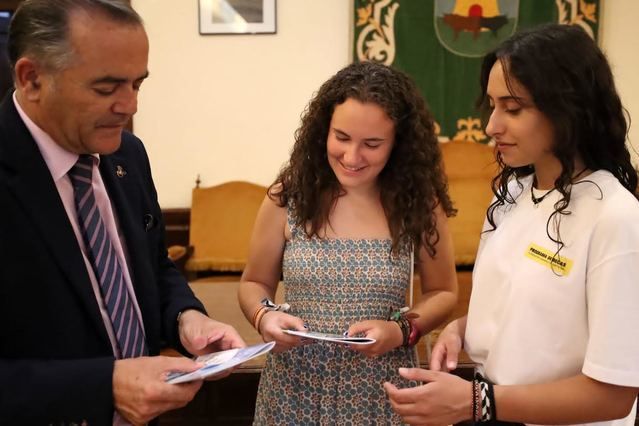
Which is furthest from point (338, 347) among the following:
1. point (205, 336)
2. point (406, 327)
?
point (205, 336)

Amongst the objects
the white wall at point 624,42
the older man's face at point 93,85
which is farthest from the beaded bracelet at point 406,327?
the white wall at point 624,42

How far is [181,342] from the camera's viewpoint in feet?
5.30

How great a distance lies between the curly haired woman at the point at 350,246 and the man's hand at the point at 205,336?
7.7 inches

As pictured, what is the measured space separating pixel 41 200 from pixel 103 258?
20cm

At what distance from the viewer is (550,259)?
1.34 metres

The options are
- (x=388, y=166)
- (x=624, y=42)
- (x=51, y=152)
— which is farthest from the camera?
(x=624, y=42)

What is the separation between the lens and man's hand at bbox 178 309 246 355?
1.53 m

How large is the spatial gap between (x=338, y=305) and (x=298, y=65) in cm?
380

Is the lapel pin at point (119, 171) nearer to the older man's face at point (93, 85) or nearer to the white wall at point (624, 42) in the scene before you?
the older man's face at point (93, 85)

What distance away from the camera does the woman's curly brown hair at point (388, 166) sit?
184 cm

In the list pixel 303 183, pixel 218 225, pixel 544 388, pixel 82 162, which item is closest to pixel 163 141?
pixel 218 225

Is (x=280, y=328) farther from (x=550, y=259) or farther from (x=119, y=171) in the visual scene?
(x=550, y=259)

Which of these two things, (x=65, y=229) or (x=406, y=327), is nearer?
(x=65, y=229)

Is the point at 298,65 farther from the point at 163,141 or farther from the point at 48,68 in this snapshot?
the point at 48,68
